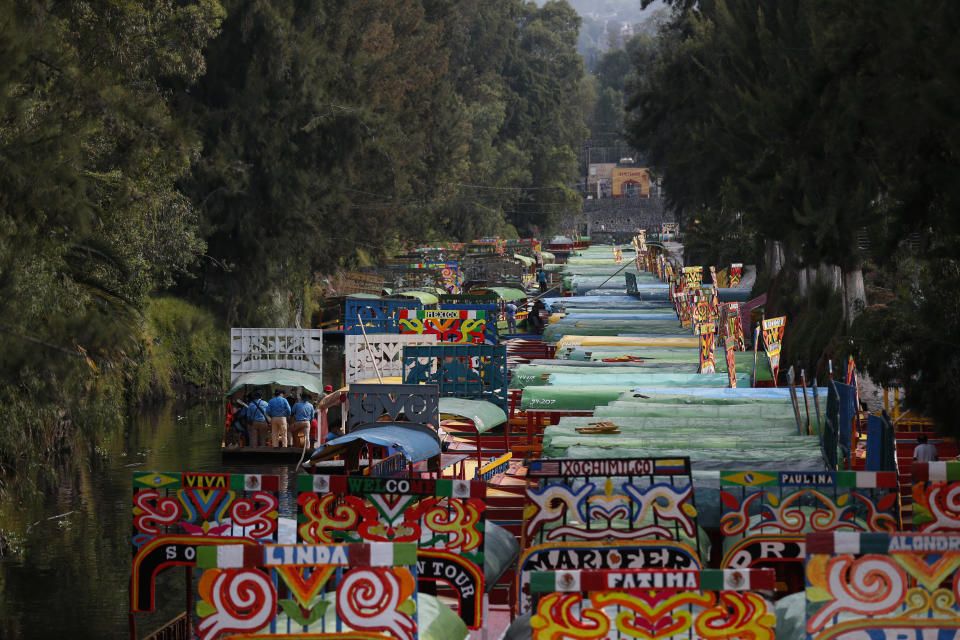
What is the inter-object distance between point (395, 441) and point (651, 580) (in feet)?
30.5

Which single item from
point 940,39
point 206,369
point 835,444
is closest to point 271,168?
point 206,369

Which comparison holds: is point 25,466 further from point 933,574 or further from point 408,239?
point 408,239

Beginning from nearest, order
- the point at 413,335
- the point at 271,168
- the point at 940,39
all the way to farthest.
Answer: the point at 940,39 < the point at 413,335 < the point at 271,168

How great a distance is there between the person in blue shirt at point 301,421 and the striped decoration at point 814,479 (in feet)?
64.8

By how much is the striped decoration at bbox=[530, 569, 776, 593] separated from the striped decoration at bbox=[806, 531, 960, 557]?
37cm

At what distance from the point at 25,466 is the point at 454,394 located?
7503 millimetres

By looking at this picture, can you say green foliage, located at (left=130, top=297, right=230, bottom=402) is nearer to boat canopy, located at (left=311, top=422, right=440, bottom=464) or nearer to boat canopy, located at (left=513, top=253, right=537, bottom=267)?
boat canopy, located at (left=311, top=422, right=440, bottom=464)

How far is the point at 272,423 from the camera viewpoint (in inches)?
1235

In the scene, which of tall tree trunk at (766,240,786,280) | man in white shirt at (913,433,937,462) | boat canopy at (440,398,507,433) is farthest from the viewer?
tall tree trunk at (766,240,786,280)

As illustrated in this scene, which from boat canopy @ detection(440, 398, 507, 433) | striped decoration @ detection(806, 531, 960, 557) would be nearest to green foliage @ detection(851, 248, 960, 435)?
striped decoration @ detection(806, 531, 960, 557)

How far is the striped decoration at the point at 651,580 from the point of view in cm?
739

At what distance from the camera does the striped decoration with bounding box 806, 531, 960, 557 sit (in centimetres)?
762

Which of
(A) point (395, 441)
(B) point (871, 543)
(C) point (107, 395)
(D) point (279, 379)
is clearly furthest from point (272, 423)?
(B) point (871, 543)

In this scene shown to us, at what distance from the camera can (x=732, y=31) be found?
120ft
